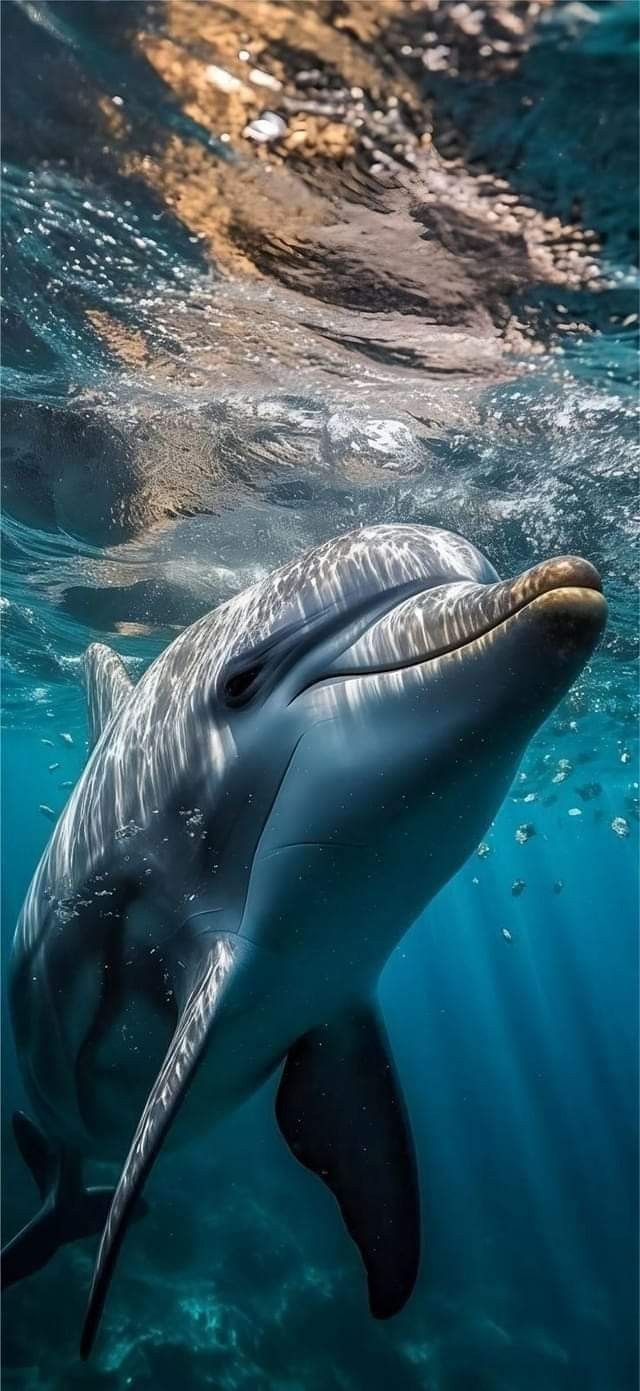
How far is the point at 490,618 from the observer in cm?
233

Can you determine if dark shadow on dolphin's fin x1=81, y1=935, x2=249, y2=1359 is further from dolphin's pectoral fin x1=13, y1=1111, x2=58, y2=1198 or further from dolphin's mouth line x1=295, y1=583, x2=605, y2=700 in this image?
dolphin's pectoral fin x1=13, y1=1111, x2=58, y2=1198

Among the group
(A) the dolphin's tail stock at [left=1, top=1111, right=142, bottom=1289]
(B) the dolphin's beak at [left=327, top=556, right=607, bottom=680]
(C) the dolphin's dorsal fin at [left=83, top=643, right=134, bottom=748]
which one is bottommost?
(A) the dolphin's tail stock at [left=1, top=1111, right=142, bottom=1289]

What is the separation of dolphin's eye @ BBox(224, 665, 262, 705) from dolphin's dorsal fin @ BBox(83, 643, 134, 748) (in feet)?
5.93

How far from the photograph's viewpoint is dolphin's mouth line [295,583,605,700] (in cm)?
218

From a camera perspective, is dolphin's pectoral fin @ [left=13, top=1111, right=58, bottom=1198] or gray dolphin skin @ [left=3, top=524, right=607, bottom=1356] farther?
dolphin's pectoral fin @ [left=13, top=1111, right=58, bottom=1198]

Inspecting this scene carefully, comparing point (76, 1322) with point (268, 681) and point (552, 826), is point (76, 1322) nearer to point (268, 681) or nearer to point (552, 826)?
point (268, 681)

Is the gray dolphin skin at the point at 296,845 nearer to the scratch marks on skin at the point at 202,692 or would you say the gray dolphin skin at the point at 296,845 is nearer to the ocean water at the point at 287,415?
the scratch marks on skin at the point at 202,692

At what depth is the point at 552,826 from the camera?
162ft

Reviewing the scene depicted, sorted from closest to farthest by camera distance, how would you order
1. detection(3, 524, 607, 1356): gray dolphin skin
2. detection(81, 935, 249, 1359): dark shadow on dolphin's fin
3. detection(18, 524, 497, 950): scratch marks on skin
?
1. detection(3, 524, 607, 1356): gray dolphin skin
2. detection(81, 935, 249, 1359): dark shadow on dolphin's fin
3. detection(18, 524, 497, 950): scratch marks on skin

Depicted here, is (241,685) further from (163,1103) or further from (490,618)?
(163,1103)

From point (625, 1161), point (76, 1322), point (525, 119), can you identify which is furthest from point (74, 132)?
point (625, 1161)

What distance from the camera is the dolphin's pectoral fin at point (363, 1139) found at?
4176mm

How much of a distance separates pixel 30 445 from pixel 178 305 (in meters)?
3.73

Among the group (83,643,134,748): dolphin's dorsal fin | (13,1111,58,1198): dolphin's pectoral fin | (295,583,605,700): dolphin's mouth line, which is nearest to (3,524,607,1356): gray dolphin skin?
(295,583,605,700): dolphin's mouth line
